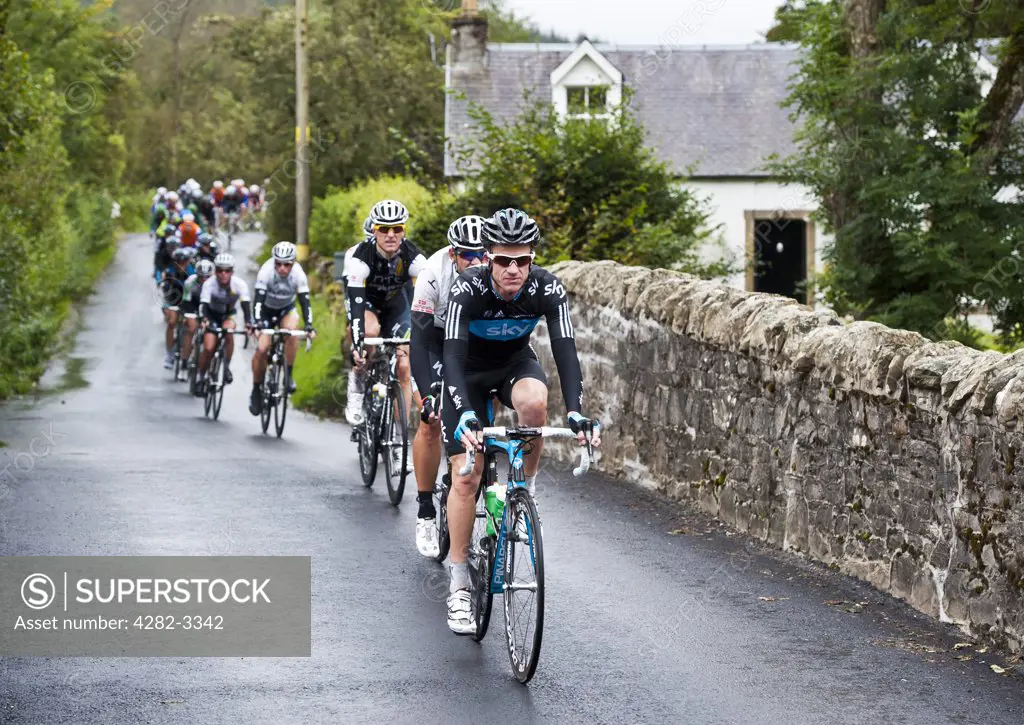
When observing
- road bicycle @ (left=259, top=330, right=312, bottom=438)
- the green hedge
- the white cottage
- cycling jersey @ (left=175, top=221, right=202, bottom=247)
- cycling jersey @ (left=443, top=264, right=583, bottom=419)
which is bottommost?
road bicycle @ (left=259, top=330, right=312, bottom=438)

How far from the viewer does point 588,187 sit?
20250mm

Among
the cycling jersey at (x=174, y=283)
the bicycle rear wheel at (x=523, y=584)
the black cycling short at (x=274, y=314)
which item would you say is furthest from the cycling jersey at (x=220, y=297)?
the bicycle rear wheel at (x=523, y=584)

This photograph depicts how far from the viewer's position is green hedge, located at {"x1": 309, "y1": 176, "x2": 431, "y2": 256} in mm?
31969

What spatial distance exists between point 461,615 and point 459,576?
21cm

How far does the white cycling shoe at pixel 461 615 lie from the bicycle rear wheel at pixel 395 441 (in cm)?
396

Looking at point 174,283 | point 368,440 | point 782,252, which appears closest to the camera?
point 368,440

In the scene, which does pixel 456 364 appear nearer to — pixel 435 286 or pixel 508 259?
pixel 508 259

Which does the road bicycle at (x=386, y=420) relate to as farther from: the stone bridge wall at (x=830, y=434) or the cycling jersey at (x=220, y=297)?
the cycling jersey at (x=220, y=297)

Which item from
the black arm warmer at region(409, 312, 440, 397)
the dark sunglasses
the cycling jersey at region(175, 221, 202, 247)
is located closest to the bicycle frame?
the dark sunglasses

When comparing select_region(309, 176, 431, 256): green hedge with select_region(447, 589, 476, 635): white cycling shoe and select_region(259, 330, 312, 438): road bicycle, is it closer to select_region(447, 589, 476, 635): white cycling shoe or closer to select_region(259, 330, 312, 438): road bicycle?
select_region(259, 330, 312, 438): road bicycle

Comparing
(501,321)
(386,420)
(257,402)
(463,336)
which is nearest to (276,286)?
(257,402)

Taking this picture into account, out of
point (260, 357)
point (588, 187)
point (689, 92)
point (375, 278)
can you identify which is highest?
point (689, 92)

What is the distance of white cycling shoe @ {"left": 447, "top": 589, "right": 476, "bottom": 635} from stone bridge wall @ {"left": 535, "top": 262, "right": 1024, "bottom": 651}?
7.88ft

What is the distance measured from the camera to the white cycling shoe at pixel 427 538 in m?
9.10
